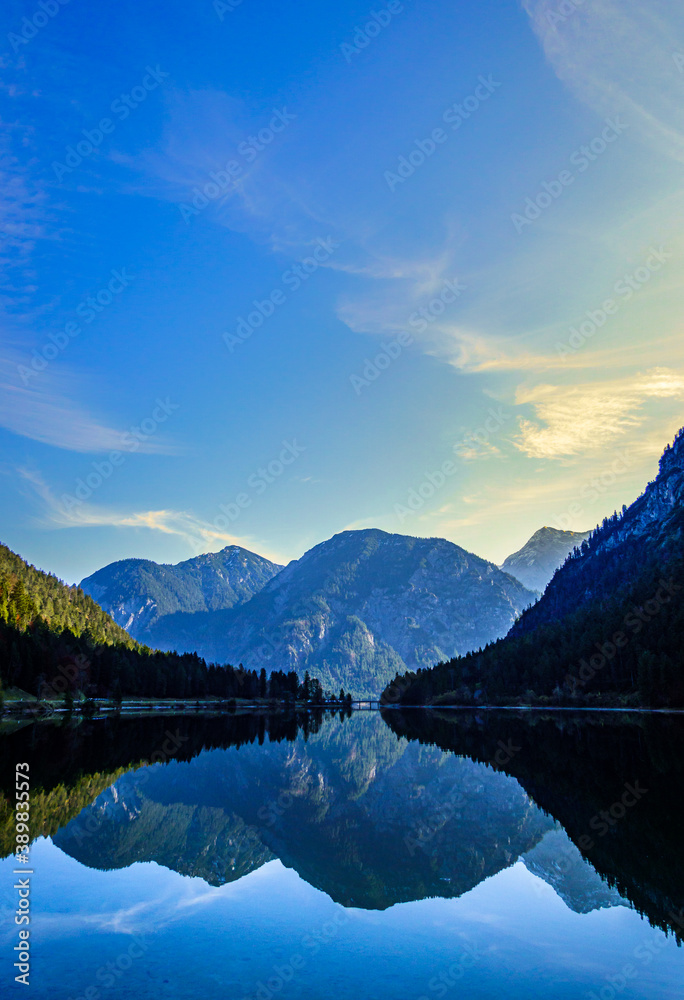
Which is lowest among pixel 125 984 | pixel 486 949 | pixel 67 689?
pixel 67 689

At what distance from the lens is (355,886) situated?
2495 cm

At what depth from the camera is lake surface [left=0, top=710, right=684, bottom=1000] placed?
16.3 metres

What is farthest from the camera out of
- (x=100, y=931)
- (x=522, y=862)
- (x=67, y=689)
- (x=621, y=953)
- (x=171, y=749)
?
(x=67, y=689)

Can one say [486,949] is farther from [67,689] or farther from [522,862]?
[67,689]

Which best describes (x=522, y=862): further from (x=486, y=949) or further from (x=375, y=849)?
(x=486, y=949)

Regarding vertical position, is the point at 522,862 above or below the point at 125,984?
below

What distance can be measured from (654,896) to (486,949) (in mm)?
7204

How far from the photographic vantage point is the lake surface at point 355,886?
1629cm

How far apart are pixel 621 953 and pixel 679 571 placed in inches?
8199

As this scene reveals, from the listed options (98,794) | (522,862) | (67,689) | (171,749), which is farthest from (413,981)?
(67,689)

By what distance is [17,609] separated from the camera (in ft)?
614

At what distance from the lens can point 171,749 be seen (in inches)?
3098

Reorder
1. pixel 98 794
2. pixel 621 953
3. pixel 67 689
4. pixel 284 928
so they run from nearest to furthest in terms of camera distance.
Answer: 1. pixel 621 953
2. pixel 284 928
3. pixel 98 794
4. pixel 67 689

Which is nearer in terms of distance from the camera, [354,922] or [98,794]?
[354,922]
